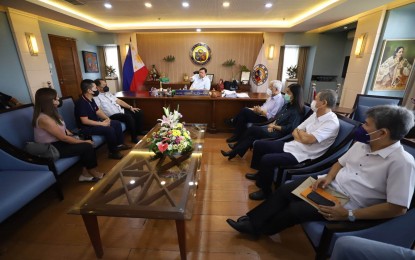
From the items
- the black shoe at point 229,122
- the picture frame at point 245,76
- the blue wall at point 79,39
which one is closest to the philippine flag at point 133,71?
the blue wall at point 79,39

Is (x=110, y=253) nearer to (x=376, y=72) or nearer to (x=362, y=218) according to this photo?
(x=362, y=218)

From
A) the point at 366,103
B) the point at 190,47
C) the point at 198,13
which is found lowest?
the point at 366,103

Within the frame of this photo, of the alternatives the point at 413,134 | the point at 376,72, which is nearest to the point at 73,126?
the point at 413,134

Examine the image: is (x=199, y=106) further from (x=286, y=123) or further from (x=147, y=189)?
(x=147, y=189)

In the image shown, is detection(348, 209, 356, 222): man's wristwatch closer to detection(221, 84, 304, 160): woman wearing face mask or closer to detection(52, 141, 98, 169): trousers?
detection(221, 84, 304, 160): woman wearing face mask

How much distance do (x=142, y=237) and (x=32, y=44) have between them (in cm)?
507

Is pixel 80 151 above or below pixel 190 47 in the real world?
below

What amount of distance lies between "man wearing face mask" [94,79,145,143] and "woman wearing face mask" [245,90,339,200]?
2.40 m

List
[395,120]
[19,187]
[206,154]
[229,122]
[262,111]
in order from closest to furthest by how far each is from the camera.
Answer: [395,120] < [19,187] < [206,154] < [262,111] < [229,122]

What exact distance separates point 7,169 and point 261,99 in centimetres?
353

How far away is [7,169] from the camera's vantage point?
1753mm

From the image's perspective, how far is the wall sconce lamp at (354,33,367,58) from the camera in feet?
13.4

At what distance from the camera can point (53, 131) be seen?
1924 millimetres

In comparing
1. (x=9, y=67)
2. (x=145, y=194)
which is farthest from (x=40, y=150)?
(x=9, y=67)
